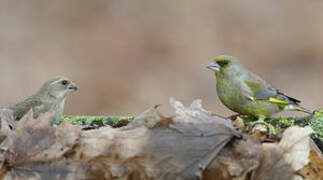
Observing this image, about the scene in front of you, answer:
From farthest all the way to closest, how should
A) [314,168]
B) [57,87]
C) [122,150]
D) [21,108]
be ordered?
[57,87] < [21,108] < [314,168] < [122,150]

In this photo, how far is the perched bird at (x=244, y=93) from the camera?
471 cm

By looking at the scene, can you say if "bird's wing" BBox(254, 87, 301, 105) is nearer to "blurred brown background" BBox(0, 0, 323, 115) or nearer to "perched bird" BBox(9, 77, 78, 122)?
"perched bird" BBox(9, 77, 78, 122)

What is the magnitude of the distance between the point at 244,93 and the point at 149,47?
17.6ft

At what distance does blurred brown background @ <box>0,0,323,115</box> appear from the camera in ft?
30.4

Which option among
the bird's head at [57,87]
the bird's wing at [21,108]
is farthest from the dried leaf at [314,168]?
the bird's head at [57,87]

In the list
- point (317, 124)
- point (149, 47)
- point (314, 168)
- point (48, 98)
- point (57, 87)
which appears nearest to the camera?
point (314, 168)

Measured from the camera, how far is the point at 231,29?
392 inches

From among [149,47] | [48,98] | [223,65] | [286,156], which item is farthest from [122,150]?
[149,47]

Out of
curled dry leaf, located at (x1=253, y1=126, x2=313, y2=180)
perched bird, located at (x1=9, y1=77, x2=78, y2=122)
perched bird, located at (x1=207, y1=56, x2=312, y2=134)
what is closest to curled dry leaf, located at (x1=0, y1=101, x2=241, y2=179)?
curled dry leaf, located at (x1=253, y1=126, x2=313, y2=180)

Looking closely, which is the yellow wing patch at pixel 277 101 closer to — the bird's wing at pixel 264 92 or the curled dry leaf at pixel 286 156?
the bird's wing at pixel 264 92

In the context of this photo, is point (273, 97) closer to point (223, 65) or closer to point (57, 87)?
point (223, 65)

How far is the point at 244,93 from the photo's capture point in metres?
4.83

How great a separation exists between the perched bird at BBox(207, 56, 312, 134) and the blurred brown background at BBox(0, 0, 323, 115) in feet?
12.5

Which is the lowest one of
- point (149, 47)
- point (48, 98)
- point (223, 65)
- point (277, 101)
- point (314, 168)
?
point (149, 47)
